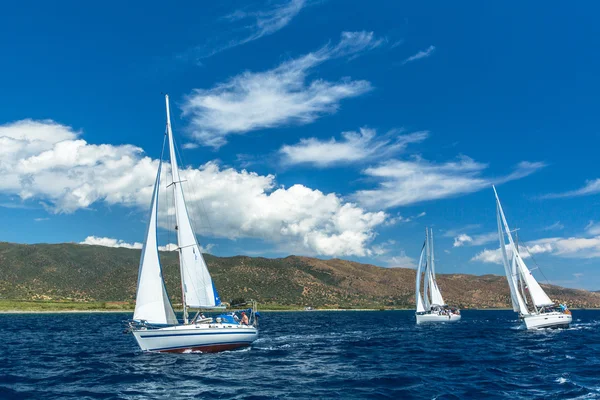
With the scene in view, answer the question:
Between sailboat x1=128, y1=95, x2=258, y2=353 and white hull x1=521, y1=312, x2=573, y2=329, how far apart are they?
39.0m

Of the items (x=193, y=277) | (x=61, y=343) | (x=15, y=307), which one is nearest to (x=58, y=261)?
(x=15, y=307)

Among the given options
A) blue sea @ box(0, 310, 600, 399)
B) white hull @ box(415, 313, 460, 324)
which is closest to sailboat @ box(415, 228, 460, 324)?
white hull @ box(415, 313, 460, 324)

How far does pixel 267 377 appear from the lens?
25.0 metres

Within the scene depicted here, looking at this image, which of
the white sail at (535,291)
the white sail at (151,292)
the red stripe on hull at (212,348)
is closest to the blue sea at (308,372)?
the red stripe on hull at (212,348)

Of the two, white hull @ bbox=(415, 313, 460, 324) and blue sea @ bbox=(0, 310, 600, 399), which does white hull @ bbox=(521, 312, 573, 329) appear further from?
white hull @ bbox=(415, 313, 460, 324)

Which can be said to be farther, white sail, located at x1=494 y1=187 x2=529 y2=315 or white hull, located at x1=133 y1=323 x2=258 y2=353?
white sail, located at x1=494 y1=187 x2=529 y2=315

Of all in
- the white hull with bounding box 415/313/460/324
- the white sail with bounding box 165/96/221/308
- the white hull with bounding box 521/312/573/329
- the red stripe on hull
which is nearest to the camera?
the red stripe on hull

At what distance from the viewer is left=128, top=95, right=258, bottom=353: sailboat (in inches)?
1271

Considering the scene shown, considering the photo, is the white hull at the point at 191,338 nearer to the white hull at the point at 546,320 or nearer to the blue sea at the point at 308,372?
the blue sea at the point at 308,372

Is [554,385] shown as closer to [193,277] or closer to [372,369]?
[372,369]

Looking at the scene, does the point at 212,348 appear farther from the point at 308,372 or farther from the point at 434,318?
the point at 434,318

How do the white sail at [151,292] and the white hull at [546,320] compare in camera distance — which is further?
the white hull at [546,320]

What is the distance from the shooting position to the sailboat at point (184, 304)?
32.3m

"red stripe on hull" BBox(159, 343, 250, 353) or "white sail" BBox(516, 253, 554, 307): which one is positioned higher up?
"white sail" BBox(516, 253, 554, 307)
